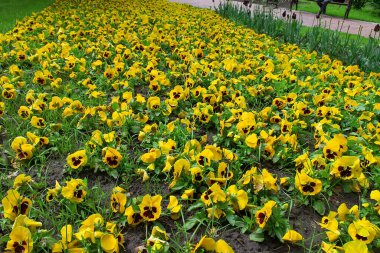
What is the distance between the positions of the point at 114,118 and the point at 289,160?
1.43 metres

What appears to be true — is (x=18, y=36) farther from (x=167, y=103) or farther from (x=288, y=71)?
(x=288, y=71)

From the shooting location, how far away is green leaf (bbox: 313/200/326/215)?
2242mm

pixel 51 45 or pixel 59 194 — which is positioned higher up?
pixel 51 45

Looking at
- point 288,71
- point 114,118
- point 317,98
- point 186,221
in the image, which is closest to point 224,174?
point 186,221

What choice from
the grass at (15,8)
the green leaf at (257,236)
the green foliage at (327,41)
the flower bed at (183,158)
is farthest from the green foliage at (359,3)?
the green leaf at (257,236)

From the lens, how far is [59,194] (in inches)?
87.4

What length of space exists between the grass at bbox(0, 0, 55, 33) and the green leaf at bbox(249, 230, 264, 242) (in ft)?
20.5

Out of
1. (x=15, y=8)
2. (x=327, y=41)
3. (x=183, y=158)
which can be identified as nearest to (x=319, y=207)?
(x=183, y=158)

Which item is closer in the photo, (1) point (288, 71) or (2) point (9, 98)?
(2) point (9, 98)

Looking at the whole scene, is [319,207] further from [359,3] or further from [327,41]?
[359,3]

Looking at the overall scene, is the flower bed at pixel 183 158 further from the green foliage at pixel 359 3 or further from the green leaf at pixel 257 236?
the green foliage at pixel 359 3

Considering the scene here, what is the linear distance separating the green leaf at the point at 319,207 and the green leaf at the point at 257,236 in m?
0.46

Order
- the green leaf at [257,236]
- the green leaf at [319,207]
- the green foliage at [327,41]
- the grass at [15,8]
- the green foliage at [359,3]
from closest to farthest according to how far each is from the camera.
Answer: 1. the green leaf at [257,236]
2. the green leaf at [319,207]
3. the green foliage at [327,41]
4. the grass at [15,8]
5. the green foliage at [359,3]

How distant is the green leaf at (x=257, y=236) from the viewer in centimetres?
199
